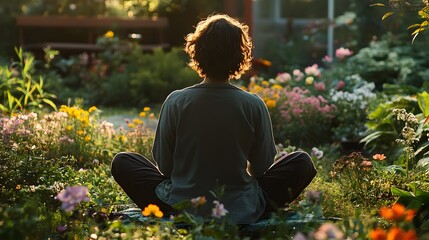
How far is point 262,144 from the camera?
4.46 m

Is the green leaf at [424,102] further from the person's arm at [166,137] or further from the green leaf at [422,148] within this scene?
the person's arm at [166,137]

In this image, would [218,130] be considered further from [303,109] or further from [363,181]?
[303,109]

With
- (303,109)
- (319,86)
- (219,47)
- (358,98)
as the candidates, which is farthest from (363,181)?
(319,86)

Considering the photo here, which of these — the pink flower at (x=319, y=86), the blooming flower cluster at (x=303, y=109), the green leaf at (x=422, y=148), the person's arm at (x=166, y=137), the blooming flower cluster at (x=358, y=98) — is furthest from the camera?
the pink flower at (x=319, y=86)

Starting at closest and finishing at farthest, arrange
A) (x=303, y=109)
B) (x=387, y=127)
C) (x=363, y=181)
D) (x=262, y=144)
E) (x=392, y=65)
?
(x=262, y=144), (x=363, y=181), (x=387, y=127), (x=303, y=109), (x=392, y=65)

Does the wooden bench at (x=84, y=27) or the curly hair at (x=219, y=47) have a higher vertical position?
the curly hair at (x=219, y=47)

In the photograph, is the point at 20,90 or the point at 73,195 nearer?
the point at 73,195

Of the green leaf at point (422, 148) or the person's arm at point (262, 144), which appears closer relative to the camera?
the person's arm at point (262, 144)

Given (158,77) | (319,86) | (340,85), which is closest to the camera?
(319,86)

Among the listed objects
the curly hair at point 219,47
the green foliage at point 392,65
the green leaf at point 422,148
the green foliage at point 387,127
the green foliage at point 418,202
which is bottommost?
the green foliage at point 392,65

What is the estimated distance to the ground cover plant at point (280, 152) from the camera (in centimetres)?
346

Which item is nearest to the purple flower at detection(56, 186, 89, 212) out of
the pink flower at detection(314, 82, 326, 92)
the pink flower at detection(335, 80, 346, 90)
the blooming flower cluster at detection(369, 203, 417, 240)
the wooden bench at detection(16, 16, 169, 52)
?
the blooming flower cluster at detection(369, 203, 417, 240)

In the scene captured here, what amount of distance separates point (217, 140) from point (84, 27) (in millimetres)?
11207

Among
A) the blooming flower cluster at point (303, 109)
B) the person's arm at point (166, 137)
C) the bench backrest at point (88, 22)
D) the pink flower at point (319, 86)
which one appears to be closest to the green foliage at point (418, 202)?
the person's arm at point (166, 137)
